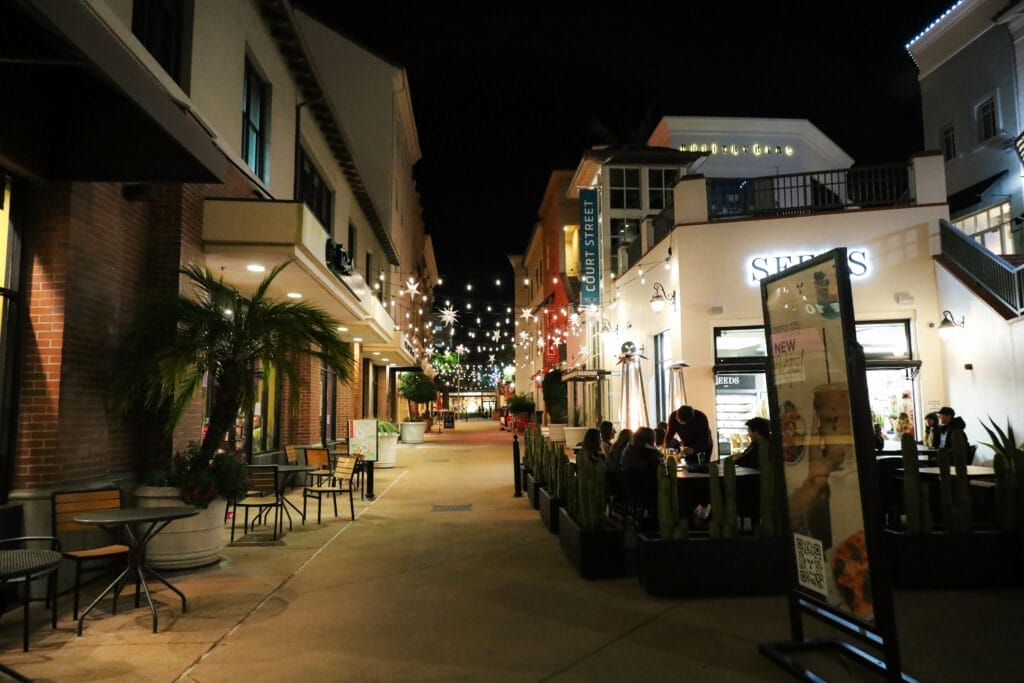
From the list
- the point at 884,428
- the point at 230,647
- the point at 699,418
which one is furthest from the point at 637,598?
the point at 884,428

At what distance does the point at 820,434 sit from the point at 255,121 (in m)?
10.8

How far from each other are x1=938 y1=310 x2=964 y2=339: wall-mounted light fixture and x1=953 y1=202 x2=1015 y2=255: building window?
1.61 metres

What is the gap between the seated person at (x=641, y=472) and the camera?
773 cm

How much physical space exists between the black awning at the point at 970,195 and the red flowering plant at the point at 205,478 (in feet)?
69.3

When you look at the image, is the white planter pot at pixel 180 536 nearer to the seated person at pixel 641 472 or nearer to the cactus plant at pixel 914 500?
the seated person at pixel 641 472

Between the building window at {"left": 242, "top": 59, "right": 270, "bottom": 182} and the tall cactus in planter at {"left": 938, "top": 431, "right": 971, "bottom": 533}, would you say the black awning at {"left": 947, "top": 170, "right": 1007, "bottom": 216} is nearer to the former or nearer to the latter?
the tall cactus in planter at {"left": 938, "top": 431, "right": 971, "bottom": 533}

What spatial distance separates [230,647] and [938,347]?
13484mm

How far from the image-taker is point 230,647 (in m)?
4.75

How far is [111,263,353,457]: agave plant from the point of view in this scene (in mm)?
6980

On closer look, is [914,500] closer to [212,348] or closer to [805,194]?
[212,348]

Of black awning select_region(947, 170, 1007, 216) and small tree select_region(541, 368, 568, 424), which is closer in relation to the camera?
black awning select_region(947, 170, 1007, 216)

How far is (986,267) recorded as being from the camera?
469 inches

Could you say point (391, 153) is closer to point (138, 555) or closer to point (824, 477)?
point (138, 555)

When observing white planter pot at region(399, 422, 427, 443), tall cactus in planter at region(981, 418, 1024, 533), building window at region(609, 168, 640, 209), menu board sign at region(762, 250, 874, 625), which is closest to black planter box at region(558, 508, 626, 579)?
menu board sign at region(762, 250, 874, 625)
